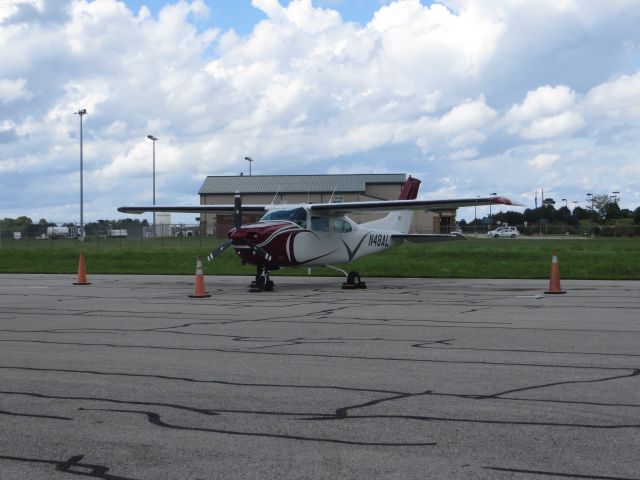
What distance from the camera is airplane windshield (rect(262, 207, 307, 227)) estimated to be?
2167 centimetres

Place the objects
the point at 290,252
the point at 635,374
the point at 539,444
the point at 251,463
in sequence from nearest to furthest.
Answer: the point at 251,463 < the point at 539,444 < the point at 635,374 < the point at 290,252

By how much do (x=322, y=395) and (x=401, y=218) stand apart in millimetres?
19642

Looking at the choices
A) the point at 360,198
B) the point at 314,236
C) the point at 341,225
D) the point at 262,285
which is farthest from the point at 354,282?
the point at 360,198

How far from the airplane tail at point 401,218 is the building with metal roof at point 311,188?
5457 cm

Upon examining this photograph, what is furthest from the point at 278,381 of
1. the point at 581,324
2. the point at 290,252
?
the point at 290,252

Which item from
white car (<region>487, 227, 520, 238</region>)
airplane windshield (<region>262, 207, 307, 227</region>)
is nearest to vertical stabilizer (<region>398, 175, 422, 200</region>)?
airplane windshield (<region>262, 207, 307, 227</region>)

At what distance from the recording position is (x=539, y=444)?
542 centimetres

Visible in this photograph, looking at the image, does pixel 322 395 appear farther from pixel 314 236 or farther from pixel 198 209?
pixel 198 209

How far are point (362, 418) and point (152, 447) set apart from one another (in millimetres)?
1630

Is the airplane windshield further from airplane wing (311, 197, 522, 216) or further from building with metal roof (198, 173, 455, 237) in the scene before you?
building with metal roof (198, 173, 455, 237)

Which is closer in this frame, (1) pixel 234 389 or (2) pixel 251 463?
(2) pixel 251 463

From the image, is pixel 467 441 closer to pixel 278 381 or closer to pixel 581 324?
pixel 278 381

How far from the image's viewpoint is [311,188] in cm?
8438

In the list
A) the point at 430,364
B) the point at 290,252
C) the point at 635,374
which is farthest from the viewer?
the point at 290,252
